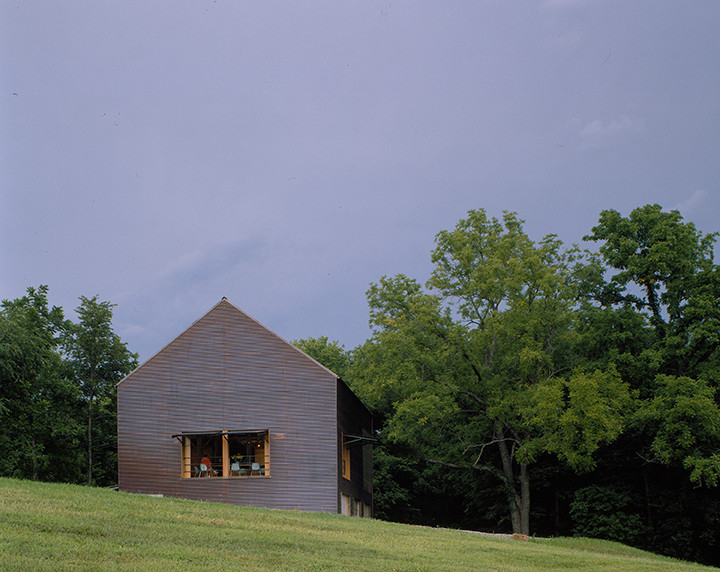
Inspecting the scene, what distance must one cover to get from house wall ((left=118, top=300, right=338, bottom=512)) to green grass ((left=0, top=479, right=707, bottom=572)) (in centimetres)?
558

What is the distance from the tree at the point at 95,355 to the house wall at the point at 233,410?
14792mm

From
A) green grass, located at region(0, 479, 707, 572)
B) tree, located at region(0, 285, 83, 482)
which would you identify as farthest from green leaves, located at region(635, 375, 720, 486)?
tree, located at region(0, 285, 83, 482)

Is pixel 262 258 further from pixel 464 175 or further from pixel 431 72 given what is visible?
pixel 431 72

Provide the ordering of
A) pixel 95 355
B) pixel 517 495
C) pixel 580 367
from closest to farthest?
Answer: 1. pixel 580 367
2. pixel 517 495
3. pixel 95 355

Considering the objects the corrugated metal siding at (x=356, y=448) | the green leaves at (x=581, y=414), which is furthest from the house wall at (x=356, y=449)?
the green leaves at (x=581, y=414)

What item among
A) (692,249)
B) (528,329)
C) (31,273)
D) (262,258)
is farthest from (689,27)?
(262,258)

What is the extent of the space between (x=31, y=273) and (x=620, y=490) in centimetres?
3165

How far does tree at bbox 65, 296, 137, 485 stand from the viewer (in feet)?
138

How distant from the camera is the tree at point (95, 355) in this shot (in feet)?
138

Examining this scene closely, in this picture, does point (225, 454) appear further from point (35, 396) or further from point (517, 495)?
point (35, 396)

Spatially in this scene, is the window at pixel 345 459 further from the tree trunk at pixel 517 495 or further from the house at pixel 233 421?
the tree trunk at pixel 517 495

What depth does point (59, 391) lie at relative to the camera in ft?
132

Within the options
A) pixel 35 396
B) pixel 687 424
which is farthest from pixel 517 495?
pixel 35 396

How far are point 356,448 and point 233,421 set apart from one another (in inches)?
300
